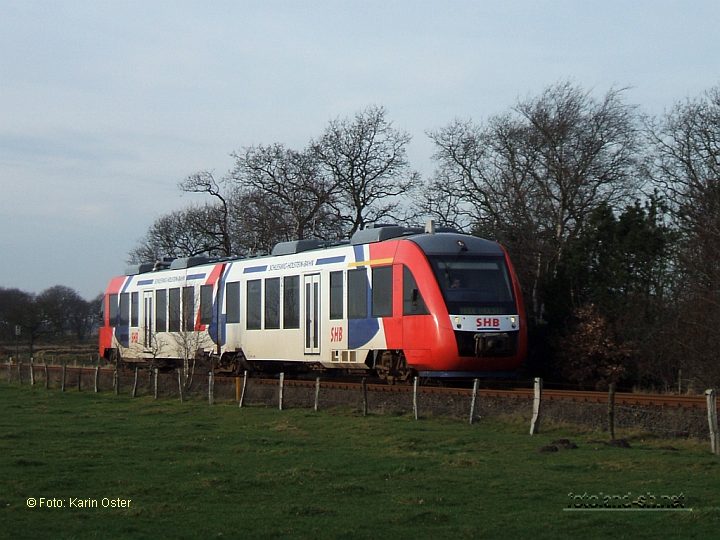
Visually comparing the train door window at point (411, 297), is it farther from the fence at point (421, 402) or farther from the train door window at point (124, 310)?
the train door window at point (124, 310)

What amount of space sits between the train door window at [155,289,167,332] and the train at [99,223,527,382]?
52.2 inches

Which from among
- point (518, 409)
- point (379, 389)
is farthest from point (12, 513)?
point (379, 389)

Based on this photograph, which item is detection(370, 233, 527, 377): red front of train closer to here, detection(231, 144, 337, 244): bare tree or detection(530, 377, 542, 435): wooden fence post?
detection(530, 377, 542, 435): wooden fence post

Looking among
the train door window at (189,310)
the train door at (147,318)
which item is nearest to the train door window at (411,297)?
the train door window at (189,310)

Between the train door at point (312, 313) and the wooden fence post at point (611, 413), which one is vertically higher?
the train door at point (312, 313)

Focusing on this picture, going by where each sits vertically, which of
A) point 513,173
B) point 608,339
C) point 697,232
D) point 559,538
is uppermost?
point 513,173

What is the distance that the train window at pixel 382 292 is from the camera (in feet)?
82.2

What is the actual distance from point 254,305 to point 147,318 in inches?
331

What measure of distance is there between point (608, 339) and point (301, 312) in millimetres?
8539

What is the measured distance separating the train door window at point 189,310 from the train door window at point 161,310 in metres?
2.16

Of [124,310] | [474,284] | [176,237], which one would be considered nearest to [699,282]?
[474,284]

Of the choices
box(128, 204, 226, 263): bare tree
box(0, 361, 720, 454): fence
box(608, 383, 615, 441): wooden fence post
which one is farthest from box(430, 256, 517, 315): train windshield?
box(128, 204, 226, 263): bare tree

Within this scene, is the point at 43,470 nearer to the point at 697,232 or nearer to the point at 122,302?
the point at 697,232

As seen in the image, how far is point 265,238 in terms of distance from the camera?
5631cm
